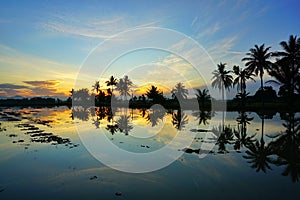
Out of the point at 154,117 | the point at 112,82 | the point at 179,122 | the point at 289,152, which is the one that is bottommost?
the point at 289,152

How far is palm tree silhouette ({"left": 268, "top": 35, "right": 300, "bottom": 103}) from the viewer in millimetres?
43969

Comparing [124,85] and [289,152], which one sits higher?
[124,85]

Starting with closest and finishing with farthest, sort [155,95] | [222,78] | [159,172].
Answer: [159,172], [222,78], [155,95]

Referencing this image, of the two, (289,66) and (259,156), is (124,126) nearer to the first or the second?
(259,156)

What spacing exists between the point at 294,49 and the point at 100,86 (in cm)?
9055

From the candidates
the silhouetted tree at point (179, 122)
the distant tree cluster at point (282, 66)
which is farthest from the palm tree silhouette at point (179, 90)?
the silhouetted tree at point (179, 122)

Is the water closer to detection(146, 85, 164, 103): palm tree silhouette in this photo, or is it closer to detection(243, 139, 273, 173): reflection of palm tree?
detection(243, 139, 273, 173): reflection of palm tree

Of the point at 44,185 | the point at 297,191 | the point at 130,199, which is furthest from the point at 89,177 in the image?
the point at 297,191

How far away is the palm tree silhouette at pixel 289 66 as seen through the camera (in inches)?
1731

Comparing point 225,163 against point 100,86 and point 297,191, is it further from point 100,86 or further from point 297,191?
point 100,86

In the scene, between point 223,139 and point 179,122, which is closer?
point 223,139

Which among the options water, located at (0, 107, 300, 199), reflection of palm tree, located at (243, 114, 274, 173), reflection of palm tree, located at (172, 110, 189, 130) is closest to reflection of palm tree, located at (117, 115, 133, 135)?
reflection of palm tree, located at (172, 110, 189, 130)

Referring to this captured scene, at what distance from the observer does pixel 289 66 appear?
45406 millimetres

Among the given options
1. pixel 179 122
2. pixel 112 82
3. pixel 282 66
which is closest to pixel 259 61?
pixel 282 66
